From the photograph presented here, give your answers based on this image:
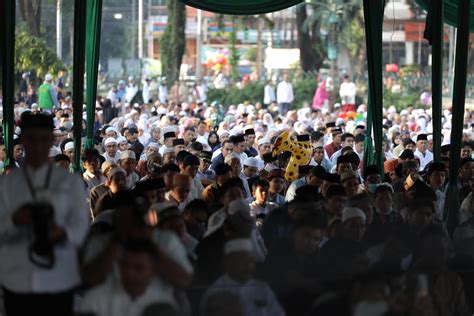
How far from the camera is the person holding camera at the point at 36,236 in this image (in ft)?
20.7

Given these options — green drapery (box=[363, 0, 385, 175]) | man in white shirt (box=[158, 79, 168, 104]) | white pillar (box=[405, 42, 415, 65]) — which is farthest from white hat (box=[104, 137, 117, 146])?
white pillar (box=[405, 42, 415, 65])

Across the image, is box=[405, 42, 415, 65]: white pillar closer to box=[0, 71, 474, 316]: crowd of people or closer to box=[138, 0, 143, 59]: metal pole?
box=[138, 0, 143, 59]: metal pole

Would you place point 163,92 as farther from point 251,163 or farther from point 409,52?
point 251,163

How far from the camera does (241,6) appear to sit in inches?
754

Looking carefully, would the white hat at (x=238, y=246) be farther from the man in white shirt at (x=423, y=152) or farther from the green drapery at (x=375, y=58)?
the man in white shirt at (x=423, y=152)

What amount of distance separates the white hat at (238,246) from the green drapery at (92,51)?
8.77 meters

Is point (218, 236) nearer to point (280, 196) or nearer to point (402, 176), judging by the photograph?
point (280, 196)

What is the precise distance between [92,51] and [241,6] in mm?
3585

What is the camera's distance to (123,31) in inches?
2239

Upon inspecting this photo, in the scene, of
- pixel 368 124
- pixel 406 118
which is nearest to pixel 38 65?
pixel 406 118

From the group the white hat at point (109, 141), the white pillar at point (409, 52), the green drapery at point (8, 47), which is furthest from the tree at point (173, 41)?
the green drapery at point (8, 47)

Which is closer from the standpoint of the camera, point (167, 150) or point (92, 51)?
point (92, 51)

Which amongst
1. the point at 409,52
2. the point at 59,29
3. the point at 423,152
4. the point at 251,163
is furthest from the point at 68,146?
the point at 409,52

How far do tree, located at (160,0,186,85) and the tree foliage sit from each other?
28.5ft
